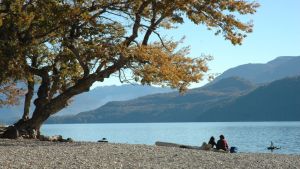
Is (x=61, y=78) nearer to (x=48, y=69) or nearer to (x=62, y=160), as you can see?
(x=48, y=69)

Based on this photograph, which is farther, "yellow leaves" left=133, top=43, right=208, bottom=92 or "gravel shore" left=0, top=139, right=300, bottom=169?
"yellow leaves" left=133, top=43, right=208, bottom=92

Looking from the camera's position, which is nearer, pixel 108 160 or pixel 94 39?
pixel 108 160

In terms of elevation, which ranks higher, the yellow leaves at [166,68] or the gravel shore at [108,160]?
the yellow leaves at [166,68]

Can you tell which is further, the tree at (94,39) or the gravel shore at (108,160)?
the tree at (94,39)

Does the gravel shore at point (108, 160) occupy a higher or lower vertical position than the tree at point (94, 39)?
lower

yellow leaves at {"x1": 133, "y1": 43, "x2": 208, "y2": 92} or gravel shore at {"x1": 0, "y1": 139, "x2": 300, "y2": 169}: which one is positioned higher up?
yellow leaves at {"x1": 133, "y1": 43, "x2": 208, "y2": 92}

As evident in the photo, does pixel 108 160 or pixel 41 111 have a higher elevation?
pixel 41 111

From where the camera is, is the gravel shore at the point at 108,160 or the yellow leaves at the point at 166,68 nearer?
the gravel shore at the point at 108,160

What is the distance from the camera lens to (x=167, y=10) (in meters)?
34.4

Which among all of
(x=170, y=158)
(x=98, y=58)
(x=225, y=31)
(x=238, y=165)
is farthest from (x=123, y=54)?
(x=238, y=165)

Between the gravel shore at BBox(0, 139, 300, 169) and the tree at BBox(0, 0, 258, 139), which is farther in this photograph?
the tree at BBox(0, 0, 258, 139)

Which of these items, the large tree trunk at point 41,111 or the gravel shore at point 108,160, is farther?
the large tree trunk at point 41,111

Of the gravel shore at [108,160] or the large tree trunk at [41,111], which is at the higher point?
the large tree trunk at [41,111]

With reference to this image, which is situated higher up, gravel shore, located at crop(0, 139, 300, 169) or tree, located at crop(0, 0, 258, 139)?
tree, located at crop(0, 0, 258, 139)
